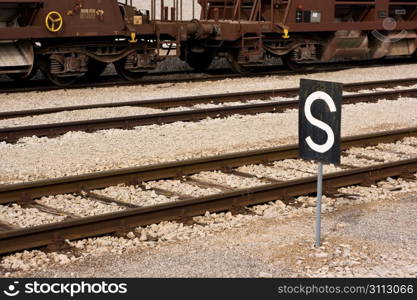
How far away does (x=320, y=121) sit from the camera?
24.1 feet

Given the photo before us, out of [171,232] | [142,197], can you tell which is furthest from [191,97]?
[171,232]

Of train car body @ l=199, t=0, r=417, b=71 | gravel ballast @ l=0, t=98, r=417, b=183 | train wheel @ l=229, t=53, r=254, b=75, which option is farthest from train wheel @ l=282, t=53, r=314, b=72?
gravel ballast @ l=0, t=98, r=417, b=183

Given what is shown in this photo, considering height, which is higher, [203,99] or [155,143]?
[203,99]

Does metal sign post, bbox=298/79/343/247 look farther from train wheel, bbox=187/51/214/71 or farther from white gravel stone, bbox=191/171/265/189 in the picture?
train wheel, bbox=187/51/214/71

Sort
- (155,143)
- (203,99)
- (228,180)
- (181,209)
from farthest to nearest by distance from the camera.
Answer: (203,99)
(155,143)
(228,180)
(181,209)

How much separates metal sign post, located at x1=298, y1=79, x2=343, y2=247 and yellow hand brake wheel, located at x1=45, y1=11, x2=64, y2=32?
10215 mm

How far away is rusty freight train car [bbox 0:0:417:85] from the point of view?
55.5 feet

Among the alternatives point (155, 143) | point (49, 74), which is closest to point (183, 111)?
point (155, 143)

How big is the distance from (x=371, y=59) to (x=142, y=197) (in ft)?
56.2

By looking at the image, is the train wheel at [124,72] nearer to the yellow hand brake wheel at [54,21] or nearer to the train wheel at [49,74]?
the train wheel at [49,74]

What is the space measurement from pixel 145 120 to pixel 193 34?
21.2ft

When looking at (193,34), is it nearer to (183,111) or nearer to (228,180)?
(183,111)

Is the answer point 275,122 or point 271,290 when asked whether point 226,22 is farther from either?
point 271,290

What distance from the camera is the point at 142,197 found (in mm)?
9125
